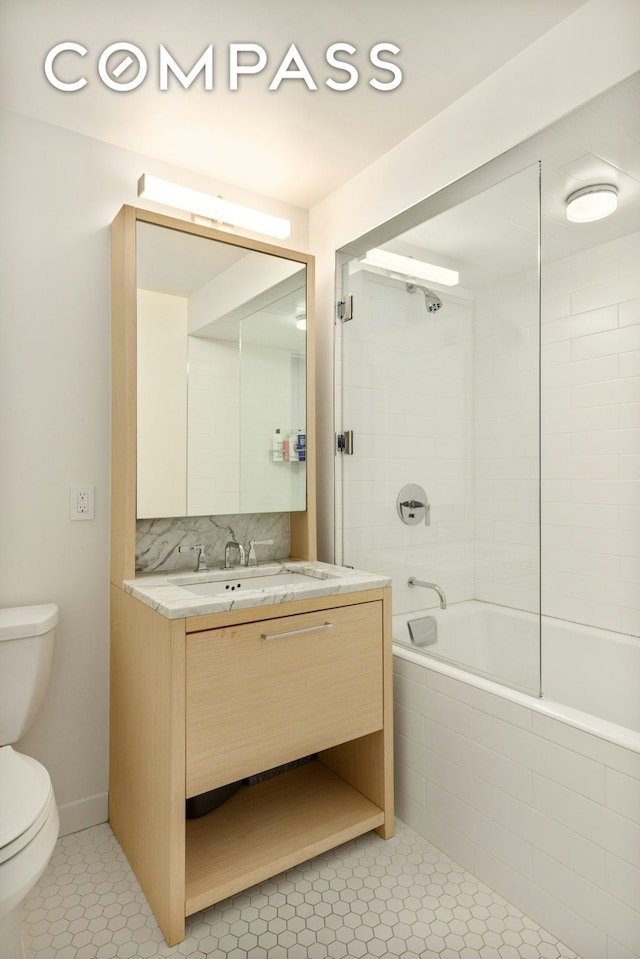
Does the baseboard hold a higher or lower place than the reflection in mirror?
lower

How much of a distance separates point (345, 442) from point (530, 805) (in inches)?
54.4

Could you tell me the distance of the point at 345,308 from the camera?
227cm

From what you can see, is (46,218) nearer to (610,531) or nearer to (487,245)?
(487,245)

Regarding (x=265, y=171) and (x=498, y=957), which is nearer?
(x=498, y=957)

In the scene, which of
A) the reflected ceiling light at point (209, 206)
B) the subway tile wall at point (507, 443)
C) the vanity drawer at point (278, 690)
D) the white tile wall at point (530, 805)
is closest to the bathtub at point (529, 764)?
the white tile wall at point (530, 805)

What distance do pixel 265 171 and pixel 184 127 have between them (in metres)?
0.39

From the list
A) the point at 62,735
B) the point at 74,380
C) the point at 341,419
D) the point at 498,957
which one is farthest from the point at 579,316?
the point at 62,735

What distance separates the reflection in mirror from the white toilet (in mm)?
488

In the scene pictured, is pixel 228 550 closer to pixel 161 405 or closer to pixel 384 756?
pixel 161 405

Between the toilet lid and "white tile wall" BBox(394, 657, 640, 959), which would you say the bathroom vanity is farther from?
the toilet lid

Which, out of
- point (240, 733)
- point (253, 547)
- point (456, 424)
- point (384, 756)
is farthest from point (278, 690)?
point (456, 424)

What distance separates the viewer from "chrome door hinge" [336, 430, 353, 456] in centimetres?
227

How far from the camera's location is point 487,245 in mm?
1861

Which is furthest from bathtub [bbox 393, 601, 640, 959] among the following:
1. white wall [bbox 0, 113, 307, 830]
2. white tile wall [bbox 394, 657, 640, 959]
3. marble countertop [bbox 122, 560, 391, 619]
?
white wall [bbox 0, 113, 307, 830]
